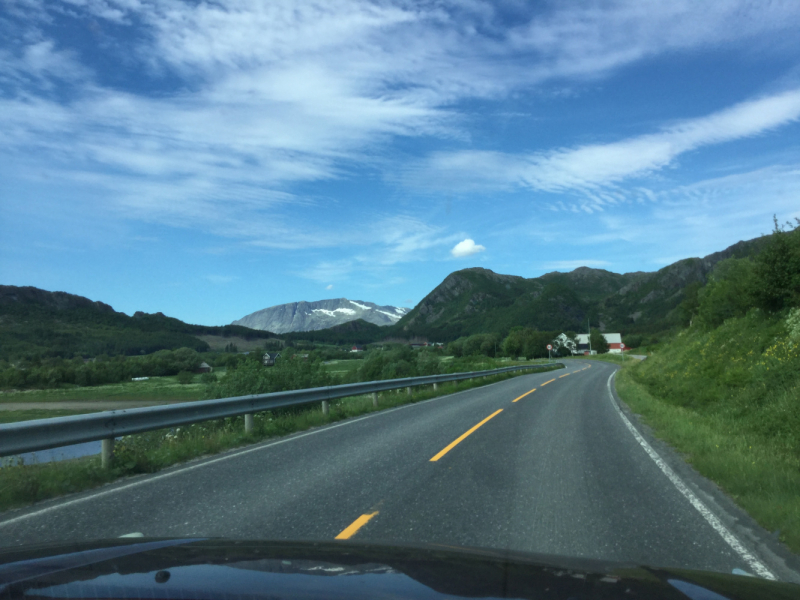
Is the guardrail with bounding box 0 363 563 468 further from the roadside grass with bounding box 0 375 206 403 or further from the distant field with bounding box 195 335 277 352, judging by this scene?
the distant field with bounding box 195 335 277 352

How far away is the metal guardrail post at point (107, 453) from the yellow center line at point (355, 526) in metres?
4.46

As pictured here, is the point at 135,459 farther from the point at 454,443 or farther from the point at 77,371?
the point at 77,371

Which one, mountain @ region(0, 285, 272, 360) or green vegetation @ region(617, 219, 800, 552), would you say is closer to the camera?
green vegetation @ region(617, 219, 800, 552)

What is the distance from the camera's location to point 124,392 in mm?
21844

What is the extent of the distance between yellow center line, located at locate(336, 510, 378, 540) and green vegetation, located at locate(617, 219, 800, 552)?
3.68 m

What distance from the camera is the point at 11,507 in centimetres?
598

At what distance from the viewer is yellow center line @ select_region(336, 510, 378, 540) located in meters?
4.73

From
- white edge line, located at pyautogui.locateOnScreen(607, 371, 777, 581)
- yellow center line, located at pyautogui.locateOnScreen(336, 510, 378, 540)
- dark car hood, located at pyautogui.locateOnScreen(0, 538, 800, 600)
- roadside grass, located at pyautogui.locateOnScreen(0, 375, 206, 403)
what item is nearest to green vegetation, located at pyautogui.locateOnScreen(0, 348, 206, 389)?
roadside grass, located at pyautogui.locateOnScreen(0, 375, 206, 403)

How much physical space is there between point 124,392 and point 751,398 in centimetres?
2154

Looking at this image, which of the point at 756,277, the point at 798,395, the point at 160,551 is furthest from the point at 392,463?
the point at 756,277

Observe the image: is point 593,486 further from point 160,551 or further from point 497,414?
point 497,414

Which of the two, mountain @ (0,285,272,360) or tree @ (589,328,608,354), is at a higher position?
mountain @ (0,285,272,360)

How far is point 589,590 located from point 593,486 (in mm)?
4702

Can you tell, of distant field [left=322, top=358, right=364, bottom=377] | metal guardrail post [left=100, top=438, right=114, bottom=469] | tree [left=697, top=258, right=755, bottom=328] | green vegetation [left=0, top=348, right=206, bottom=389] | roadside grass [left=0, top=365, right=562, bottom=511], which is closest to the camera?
roadside grass [left=0, top=365, right=562, bottom=511]
